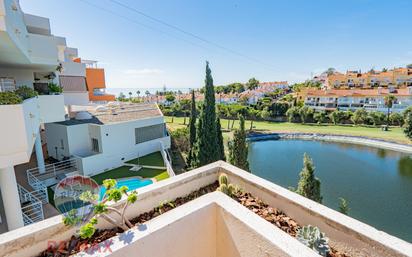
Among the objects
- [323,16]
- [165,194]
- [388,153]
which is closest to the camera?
[165,194]

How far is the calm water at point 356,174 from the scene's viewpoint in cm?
→ 1304

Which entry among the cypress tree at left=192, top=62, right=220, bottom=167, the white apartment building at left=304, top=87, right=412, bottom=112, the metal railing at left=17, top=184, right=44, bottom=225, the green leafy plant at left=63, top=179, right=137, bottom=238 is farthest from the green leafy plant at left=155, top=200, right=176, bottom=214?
the white apartment building at left=304, top=87, right=412, bottom=112

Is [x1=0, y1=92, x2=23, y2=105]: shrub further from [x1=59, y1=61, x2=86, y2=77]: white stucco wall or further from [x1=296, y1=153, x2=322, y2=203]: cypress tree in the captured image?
[x1=59, y1=61, x2=86, y2=77]: white stucco wall

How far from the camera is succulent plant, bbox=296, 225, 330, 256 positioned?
186 centimetres

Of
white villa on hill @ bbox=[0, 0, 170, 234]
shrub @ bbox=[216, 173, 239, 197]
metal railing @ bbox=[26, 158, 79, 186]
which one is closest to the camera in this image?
shrub @ bbox=[216, 173, 239, 197]

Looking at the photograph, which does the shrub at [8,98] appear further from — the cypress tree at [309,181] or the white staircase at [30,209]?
the cypress tree at [309,181]

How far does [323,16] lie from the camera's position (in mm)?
19047

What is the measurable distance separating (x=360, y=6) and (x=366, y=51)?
21.2m

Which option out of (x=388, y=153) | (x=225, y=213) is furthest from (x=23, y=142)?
(x=388, y=153)

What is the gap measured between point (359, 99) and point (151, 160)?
5067 cm

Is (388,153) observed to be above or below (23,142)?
below

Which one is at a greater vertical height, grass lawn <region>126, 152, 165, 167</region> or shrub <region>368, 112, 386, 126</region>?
grass lawn <region>126, 152, 165, 167</region>

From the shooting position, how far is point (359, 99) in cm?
4644

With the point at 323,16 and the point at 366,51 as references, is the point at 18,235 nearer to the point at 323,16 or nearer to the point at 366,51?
the point at 323,16
